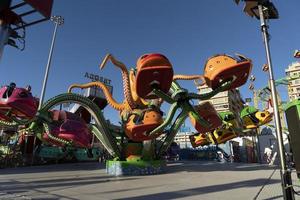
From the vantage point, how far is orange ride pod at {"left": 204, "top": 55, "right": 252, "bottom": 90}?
40.8ft

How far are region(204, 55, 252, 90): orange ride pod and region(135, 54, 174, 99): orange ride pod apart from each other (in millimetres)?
2588

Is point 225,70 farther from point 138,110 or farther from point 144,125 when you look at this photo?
point 138,110

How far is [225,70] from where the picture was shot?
12.5 meters

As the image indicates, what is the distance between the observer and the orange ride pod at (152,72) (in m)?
11.4

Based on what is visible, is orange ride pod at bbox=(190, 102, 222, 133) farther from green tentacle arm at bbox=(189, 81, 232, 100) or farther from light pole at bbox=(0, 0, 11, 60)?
light pole at bbox=(0, 0, 11, 60)

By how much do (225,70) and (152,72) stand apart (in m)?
3.84

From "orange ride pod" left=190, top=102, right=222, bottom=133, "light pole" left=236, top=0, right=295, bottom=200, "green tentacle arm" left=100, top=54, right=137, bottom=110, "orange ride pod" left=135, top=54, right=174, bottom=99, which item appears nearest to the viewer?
"light pole" left=236, top=0, right=295, bottom=200

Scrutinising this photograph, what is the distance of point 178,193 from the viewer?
31.7 ft

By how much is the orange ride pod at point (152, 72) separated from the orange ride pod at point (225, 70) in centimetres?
259

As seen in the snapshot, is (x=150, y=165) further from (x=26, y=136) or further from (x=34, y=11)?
(x=26, y=136)

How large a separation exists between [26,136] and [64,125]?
1429cm

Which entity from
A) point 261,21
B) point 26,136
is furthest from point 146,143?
point 26,136

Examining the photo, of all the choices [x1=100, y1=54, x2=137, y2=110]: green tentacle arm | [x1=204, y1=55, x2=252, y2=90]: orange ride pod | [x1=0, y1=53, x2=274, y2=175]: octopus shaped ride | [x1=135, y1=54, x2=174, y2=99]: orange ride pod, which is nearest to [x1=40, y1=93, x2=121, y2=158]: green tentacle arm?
[x1=0, y1=53, x2=274, y2=175]: octopus shaped ride

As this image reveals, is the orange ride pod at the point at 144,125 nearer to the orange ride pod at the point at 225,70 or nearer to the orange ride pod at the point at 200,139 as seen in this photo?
the orange ride pod at the point at 225,70
